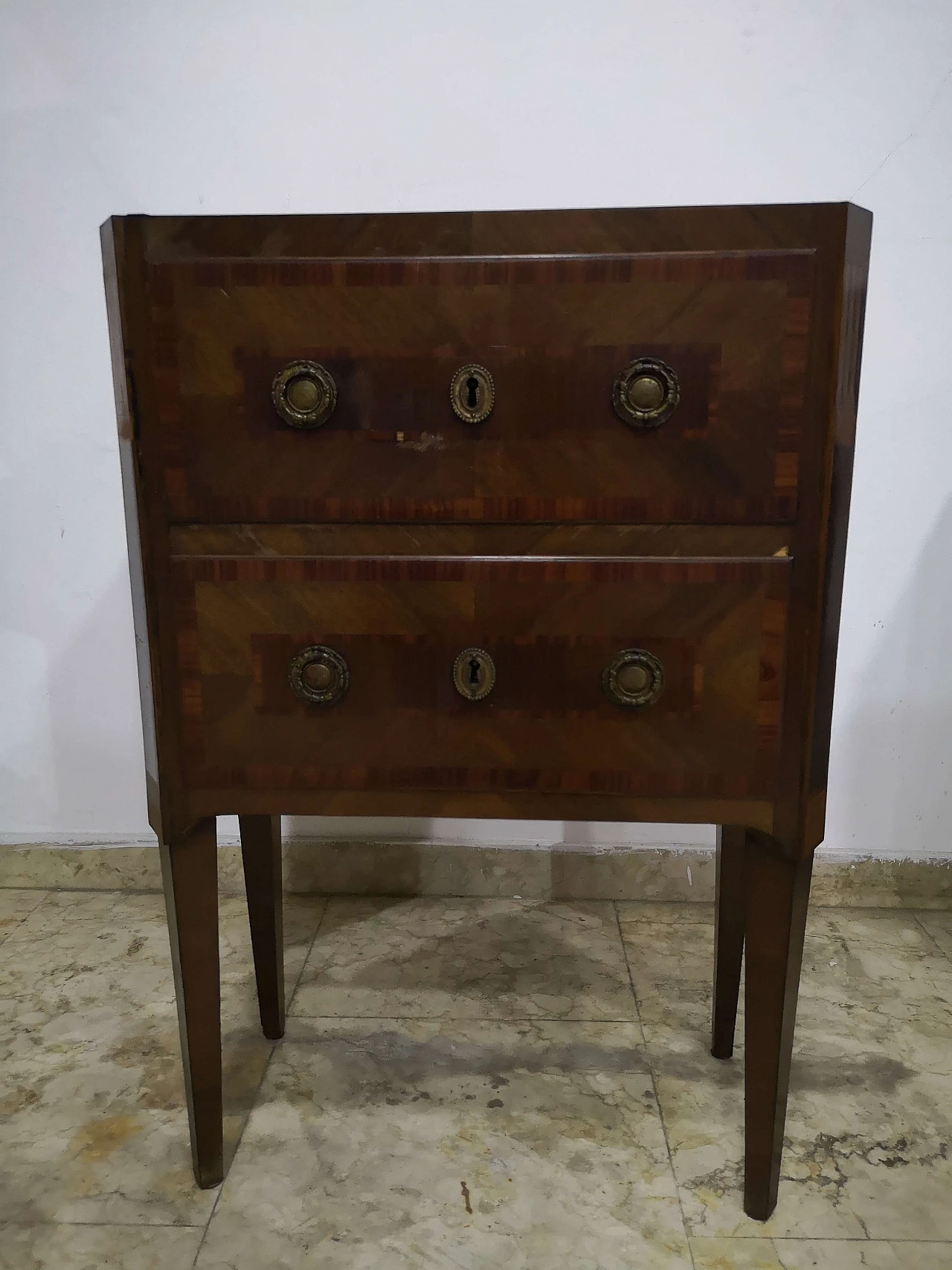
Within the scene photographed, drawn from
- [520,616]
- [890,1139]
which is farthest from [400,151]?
[890,1139]

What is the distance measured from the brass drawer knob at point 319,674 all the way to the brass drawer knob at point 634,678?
228mm

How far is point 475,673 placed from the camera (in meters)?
0.75

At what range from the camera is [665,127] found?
4.12 ft

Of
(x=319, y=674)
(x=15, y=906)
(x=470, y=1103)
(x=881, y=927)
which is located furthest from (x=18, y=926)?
(x=881, y=927)

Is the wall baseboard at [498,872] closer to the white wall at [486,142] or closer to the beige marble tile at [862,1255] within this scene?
the white wall at [486,142]

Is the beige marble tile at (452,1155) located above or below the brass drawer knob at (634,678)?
below

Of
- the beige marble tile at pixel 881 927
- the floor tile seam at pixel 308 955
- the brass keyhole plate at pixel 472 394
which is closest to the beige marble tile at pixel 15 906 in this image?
the floor tile seam at pixel 308 955

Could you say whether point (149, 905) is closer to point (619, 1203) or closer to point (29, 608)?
point (29, 608)

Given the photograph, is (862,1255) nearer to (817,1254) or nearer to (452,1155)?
(817,1254)

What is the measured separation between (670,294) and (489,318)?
143 millimetres

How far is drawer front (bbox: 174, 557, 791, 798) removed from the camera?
0.73m

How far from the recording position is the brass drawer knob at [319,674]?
2.46ft

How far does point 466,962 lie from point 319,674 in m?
0.74

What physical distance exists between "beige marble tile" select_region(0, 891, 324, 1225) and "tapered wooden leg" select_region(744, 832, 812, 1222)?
557 millimetres
